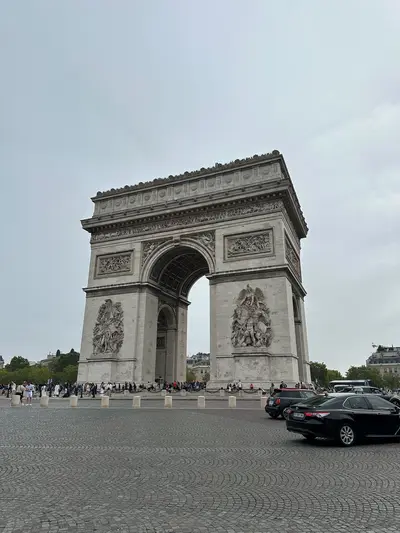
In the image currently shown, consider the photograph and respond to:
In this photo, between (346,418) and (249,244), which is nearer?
(346,418)

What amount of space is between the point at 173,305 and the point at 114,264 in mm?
7588

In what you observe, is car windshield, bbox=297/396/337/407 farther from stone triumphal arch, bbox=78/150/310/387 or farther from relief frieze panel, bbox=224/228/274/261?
relief frieze panel, bbox=224/228/274/261

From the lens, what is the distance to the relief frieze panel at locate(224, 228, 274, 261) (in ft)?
104

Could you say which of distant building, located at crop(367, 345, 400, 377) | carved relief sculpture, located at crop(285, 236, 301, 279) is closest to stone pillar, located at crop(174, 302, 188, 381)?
carved relief sculpture, located at crop(285, 236, 301, 279)

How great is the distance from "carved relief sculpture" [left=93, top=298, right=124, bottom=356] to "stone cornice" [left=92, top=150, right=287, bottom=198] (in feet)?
35.1

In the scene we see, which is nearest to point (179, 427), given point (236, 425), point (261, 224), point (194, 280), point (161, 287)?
point (236, 425)

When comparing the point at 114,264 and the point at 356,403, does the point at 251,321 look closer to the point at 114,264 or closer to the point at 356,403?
the point at 114,264

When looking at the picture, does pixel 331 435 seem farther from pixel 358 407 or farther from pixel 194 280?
pixel 194 280

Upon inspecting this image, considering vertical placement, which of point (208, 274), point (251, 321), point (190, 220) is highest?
point (190, 220)

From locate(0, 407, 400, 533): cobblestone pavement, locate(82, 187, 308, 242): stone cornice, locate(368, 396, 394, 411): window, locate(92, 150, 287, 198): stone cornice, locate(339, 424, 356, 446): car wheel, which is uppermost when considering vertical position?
locate(92, 150, 287, 198): stone cornice

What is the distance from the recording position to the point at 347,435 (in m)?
9.34

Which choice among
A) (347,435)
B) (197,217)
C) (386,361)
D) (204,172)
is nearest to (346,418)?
(347,435)

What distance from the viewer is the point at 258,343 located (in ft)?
96.4

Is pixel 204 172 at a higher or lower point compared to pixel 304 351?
higher
